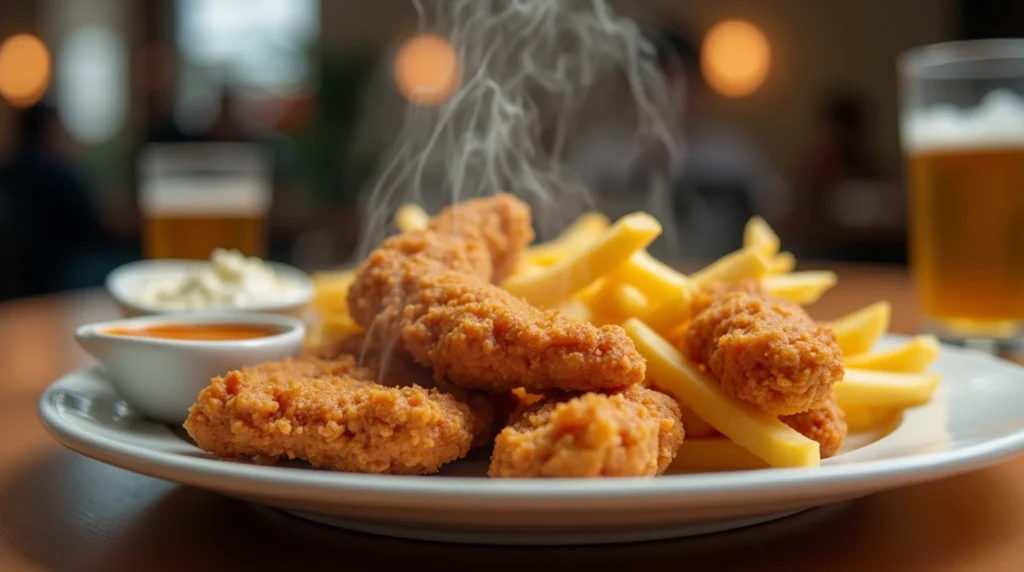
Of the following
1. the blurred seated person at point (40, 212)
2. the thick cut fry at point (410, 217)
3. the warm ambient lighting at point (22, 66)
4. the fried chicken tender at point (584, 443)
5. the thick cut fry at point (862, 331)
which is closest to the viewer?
the fried chicken tender at point (584, 443)

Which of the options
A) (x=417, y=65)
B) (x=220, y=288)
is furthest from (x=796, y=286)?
(x=417, y=65)

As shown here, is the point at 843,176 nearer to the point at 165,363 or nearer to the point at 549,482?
the point at 165,363

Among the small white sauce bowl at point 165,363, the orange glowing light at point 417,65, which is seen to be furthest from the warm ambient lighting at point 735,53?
the small white sauce bowl at point 165,363

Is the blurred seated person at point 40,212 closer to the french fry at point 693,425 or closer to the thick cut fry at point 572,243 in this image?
the thick cut fry at point 572,243

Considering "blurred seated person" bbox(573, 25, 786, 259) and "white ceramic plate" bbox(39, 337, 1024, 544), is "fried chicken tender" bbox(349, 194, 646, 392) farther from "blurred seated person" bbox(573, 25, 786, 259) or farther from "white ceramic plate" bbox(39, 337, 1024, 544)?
"blurred seated person" bbox(573, 25, 786, 259)

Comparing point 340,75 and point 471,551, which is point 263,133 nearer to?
point 340,75

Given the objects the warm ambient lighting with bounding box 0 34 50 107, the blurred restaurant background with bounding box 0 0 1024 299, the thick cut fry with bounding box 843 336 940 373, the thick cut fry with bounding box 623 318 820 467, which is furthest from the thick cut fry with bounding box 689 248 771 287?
the warm ambient lighting with bounding box 0 34 50 107
